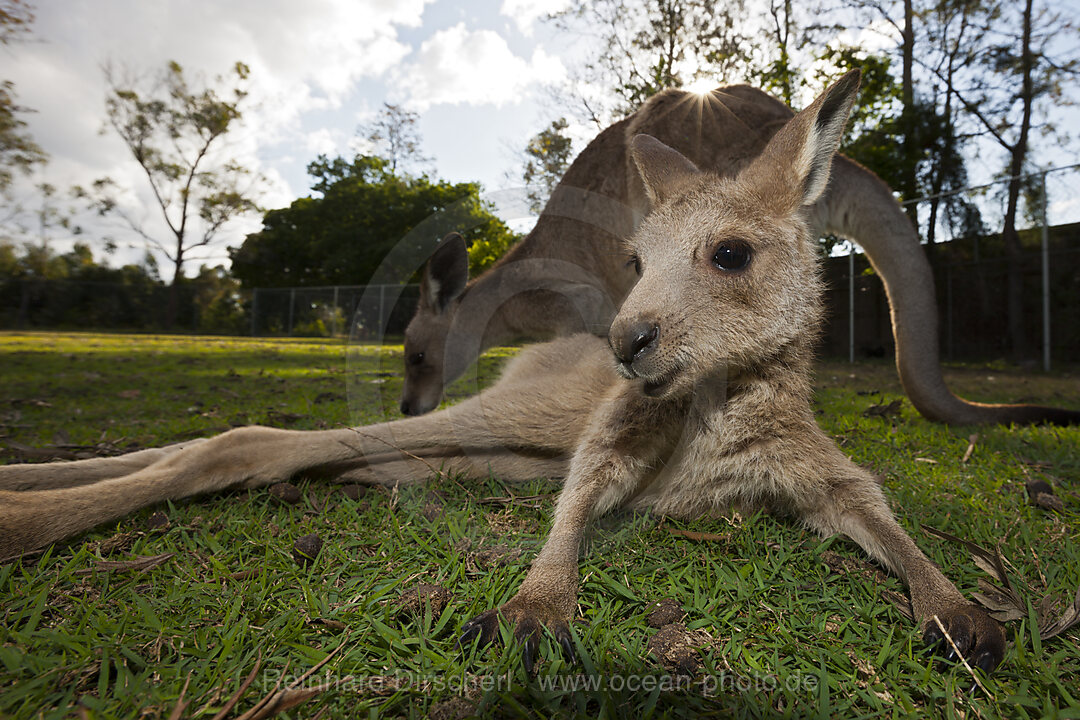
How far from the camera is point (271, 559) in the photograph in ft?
4.93

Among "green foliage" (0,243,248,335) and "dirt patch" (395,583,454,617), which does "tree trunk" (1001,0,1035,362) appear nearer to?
"dirt patch" (395,583,454,617)

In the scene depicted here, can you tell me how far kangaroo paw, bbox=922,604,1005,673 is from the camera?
1.18 m

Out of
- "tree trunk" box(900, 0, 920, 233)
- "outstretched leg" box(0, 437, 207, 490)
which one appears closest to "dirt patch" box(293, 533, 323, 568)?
"outstretched leg" box(0, 437, 207, 490)

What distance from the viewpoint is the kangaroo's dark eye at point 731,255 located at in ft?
5.56

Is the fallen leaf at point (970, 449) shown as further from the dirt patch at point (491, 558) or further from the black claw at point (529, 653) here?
the black claw at point (529, 653)

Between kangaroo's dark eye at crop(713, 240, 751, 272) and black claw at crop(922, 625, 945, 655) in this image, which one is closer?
black claw at crop(922, 625, 945, 655)

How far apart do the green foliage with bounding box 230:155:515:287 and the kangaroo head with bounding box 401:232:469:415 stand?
419 millimetres

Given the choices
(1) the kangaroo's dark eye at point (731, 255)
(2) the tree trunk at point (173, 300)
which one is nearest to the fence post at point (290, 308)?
(2) the tree trunk at point (173, 300)

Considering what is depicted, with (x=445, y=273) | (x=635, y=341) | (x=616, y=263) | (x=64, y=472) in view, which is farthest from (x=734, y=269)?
(x=445, y=273)

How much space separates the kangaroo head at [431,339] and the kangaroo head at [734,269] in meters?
2.82

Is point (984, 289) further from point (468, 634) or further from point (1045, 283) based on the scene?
point (468, 634)

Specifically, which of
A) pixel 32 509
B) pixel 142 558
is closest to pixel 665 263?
pixel 142 558

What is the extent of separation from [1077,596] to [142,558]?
2.36 m

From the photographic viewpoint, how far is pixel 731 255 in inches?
66.8
